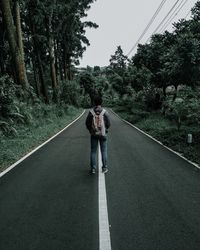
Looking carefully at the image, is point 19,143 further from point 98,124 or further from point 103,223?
point 103,223

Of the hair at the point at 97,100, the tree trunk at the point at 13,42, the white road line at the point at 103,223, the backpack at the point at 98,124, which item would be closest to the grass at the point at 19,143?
the backpack at the point at 98,124

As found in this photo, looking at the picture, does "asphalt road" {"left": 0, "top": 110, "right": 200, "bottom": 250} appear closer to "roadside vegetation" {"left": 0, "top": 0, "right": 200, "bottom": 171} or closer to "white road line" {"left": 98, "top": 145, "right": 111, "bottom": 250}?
"white road line" {"left": 98, "top": 145, "right": 111, "bottom": 250}

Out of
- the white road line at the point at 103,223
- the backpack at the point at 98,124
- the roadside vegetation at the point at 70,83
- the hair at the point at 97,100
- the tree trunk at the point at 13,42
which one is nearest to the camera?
the white road line at the point at 103,223

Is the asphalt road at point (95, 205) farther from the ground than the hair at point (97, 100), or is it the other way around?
the hair at point (97, 100)

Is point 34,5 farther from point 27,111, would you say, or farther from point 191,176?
point 191,176

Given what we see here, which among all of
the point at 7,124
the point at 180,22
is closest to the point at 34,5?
the point at 180,22

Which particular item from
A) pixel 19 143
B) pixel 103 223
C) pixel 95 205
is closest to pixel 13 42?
pixel 19 143

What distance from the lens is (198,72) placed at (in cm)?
1531

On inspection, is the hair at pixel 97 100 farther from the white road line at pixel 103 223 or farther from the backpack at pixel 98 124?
the white road line at pixel 103 223

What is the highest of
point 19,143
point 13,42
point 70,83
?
point 13,42

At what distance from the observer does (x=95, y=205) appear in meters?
5.42

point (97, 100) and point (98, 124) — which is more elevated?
point (97, 100)

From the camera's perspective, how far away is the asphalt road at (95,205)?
407 centimetres

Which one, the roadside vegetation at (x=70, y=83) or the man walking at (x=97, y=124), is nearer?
the man walking at (x=97, y=124)
